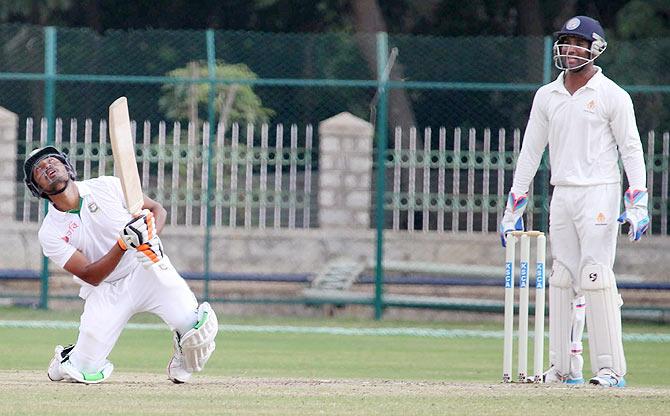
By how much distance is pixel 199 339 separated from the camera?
8234 mm

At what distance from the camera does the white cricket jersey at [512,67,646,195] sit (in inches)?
336

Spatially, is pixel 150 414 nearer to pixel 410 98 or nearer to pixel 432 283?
pixel 432 283

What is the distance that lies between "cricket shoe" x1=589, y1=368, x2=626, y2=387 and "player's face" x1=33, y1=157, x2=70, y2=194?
3.04 meters

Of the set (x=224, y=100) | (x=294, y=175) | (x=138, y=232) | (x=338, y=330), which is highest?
(x=224, y=100)

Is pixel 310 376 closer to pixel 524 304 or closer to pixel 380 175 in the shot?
pixel 524 304

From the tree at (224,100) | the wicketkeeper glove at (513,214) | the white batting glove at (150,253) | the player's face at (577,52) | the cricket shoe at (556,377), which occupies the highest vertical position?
the tree at (224,100)

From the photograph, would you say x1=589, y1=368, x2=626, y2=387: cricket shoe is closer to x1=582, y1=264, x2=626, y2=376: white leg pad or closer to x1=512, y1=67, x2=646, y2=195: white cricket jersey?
x1=582, y1=264, x2=626, y2=376: white leg pad

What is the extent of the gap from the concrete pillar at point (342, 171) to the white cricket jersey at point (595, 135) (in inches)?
303

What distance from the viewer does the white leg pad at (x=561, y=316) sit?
28.5 ft

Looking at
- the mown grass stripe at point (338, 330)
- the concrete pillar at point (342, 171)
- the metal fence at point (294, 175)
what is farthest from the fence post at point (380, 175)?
the mown grass stripe at point (338, 330)

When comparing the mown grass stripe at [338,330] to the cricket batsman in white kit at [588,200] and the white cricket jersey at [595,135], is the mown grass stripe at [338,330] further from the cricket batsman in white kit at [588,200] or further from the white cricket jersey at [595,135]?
the white cricket jersey at [595,135]

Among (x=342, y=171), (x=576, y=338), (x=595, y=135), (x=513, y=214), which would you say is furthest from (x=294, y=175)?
(x=595, y=135)

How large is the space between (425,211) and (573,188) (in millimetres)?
7604

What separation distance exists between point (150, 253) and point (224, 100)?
986 cm
